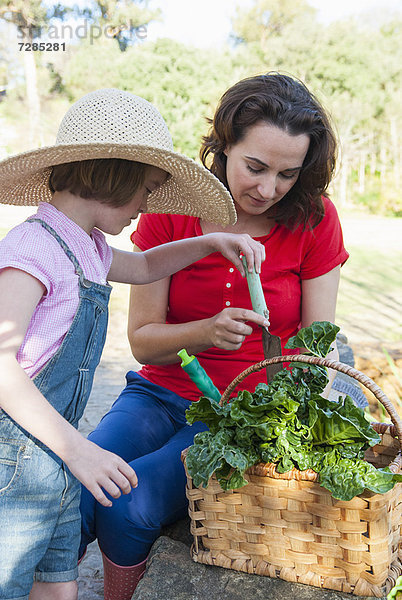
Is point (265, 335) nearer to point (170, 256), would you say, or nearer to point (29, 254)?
point (170, 256)

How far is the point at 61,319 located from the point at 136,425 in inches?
27.8

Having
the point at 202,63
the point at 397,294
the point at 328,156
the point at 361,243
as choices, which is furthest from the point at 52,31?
the point at 328,156

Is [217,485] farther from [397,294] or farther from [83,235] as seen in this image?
[397,294]

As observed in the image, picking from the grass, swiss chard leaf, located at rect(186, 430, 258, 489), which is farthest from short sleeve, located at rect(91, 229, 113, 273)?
the grass

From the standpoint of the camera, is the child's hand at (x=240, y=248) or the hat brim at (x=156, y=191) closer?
the hat brim at (x=156, y=191)

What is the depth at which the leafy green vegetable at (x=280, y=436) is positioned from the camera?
1480mm

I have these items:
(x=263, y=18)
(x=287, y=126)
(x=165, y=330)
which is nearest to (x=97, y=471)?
(x=165, y=330)

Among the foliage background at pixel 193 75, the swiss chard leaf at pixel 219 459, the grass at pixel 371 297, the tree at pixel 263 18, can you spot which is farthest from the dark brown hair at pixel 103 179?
the tree at pixel 263 18

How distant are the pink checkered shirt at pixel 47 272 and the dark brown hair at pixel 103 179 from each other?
0.29 feet

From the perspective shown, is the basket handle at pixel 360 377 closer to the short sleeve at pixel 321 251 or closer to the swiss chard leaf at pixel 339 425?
the swiss chard leaf at pixel 339 425

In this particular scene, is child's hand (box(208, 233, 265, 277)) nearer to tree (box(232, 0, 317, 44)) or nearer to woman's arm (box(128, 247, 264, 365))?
woman's arm (box(128, 247, 264, 365))

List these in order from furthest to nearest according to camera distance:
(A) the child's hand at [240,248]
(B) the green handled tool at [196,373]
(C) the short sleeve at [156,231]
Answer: (C) the short sleeve at [156,231] < (A) the child's hand at [240,248] < (B) the green handled tool at [196,373]

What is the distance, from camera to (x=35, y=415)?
1398mm

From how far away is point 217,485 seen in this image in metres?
1.56
